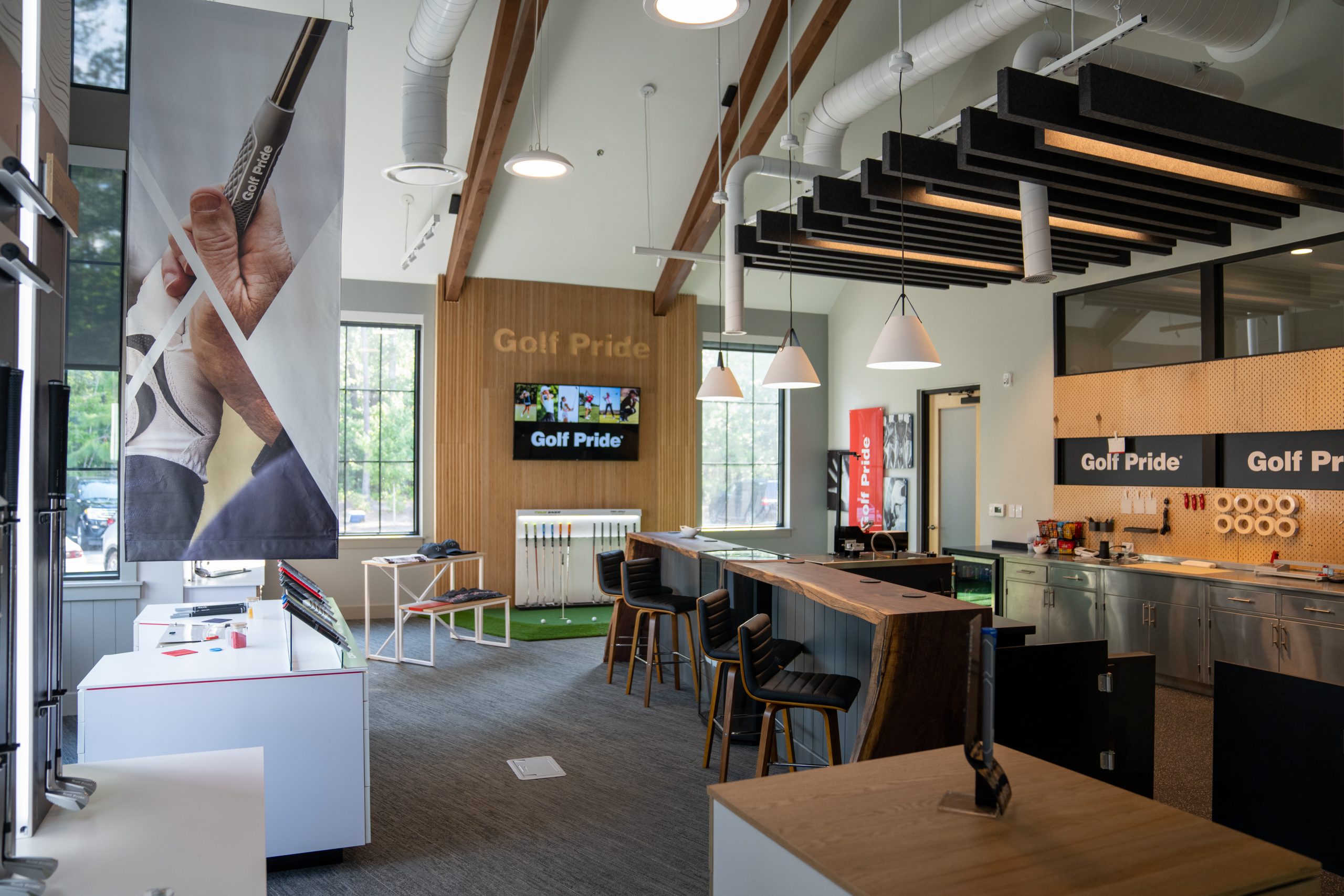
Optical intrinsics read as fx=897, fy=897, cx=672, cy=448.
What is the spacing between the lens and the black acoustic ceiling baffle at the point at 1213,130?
3.66m

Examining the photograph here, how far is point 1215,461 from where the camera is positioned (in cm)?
667

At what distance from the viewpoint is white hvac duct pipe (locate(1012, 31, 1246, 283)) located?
14.5 feet

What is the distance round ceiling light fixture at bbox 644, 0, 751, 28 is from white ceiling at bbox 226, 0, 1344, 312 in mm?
3496

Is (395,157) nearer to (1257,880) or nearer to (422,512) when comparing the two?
(422,512)

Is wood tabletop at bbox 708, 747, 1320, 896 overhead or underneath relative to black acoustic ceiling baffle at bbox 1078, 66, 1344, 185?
underneath

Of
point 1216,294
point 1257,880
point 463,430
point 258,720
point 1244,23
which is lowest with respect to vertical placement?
point 258,720

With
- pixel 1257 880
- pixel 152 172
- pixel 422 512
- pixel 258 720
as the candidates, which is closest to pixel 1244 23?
pixel 1257 880

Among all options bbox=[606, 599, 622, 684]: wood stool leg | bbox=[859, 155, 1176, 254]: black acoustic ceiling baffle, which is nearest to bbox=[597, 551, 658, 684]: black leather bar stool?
bbox=[606, 599, 622, 684]: wood stool leg

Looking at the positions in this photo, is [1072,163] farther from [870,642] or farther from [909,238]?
[870,642]

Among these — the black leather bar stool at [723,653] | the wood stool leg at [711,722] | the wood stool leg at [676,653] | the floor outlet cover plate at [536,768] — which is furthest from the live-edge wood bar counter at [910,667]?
the wood stool leg at [676,653]

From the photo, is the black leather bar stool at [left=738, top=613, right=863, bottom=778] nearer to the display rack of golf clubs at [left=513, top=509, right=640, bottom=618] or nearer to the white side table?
the white side table

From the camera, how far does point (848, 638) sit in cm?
448

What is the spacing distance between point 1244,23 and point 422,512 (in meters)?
8.17

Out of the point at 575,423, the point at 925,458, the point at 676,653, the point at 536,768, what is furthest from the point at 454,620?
the point at 925,458
